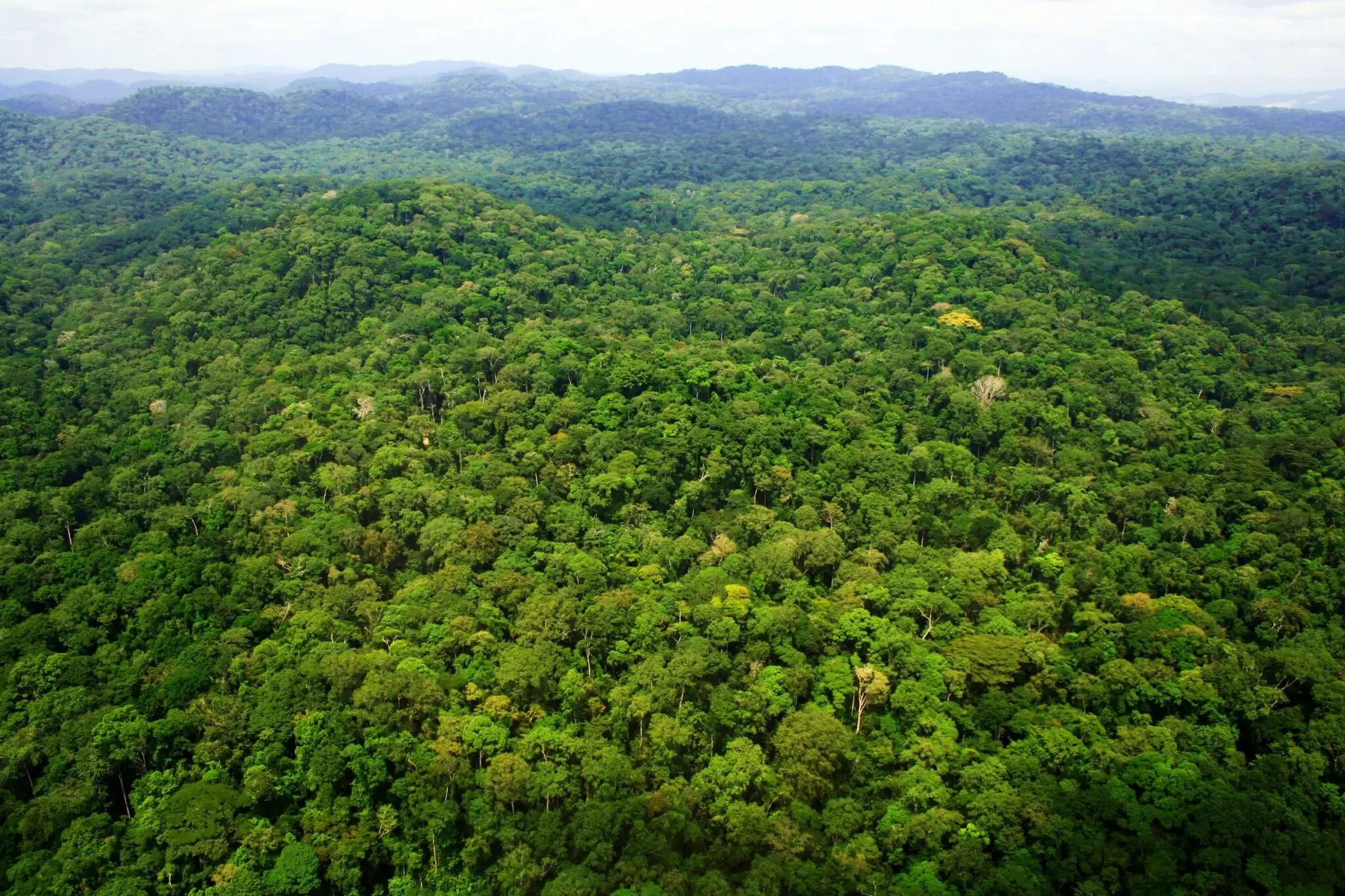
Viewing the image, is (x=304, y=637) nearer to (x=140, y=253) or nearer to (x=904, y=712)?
(x=904, y=712)

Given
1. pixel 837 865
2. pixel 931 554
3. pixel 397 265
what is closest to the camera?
pixel 837 865

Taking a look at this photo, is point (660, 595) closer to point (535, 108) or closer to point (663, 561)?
point (663, 561)

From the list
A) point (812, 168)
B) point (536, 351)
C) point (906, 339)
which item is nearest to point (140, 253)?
point (536, 351)

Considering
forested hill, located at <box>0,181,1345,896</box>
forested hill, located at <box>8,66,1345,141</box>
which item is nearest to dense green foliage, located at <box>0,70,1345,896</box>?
forested hill, located at <box>0,181,1345,896</box>

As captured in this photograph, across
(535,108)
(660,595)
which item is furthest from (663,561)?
(535,108)

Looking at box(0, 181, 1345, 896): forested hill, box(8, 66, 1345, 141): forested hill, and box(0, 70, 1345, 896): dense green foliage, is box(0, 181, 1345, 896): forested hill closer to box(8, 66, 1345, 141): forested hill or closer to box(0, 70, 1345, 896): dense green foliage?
box(0, 70, 1345, 896): dense green foliage

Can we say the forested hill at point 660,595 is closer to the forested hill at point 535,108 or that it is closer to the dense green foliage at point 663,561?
the dense green foliage at point 663,561

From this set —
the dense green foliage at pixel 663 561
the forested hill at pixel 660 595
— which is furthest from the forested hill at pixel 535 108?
the forested hill at pixel 660 595
